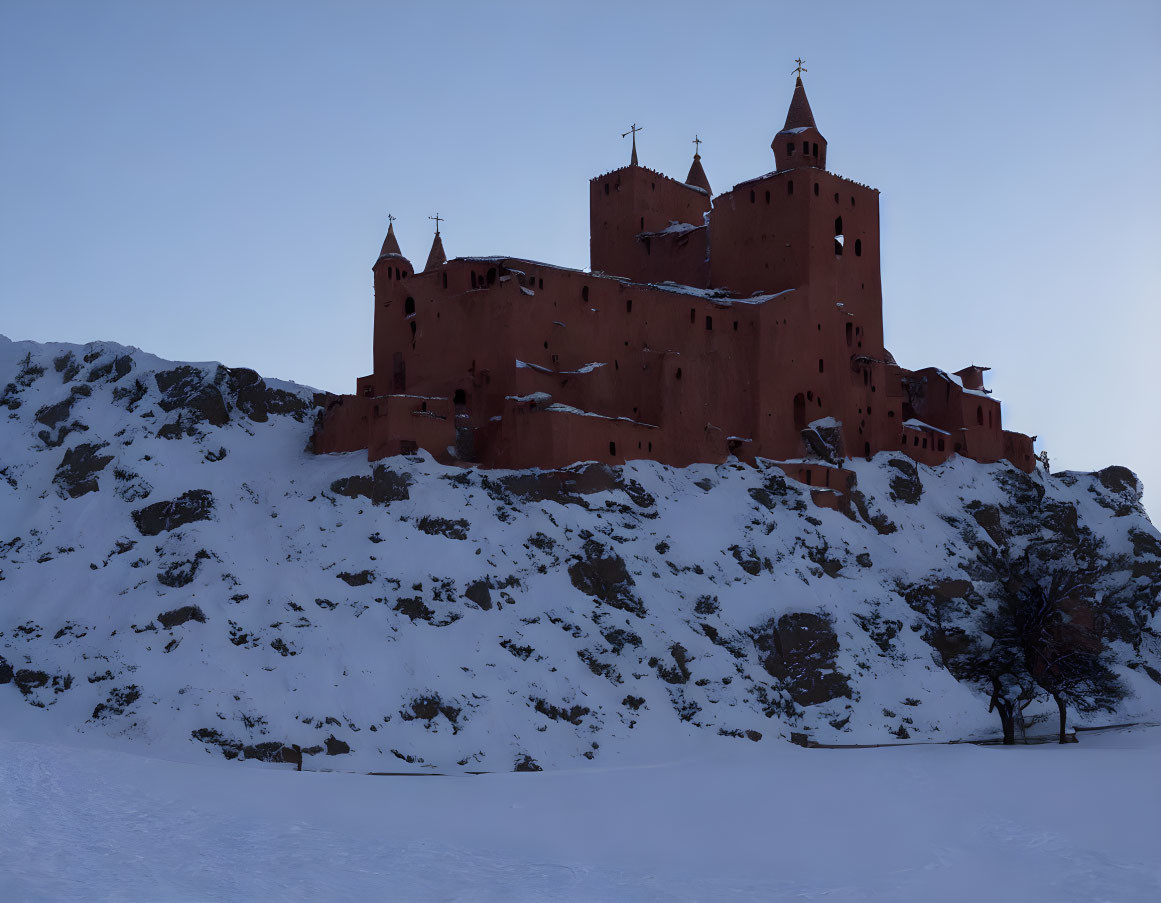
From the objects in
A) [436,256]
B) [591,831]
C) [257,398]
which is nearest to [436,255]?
[436,256]

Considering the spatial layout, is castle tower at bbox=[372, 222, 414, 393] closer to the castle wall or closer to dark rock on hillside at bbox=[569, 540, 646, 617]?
the castle wall

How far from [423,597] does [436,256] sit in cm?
2692

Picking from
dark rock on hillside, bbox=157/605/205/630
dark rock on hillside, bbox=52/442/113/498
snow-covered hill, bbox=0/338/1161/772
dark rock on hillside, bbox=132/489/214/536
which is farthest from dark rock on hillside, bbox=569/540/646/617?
dark rock on hillside, bbox=52/442/113/498

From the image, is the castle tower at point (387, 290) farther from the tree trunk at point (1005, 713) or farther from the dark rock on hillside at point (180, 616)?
the tree trunk at point (1005, 713)

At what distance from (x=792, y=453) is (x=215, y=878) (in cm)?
4559

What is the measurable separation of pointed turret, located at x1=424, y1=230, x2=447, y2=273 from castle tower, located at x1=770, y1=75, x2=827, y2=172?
19.7m

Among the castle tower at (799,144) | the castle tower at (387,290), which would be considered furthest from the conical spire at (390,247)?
the castle tower at (799,144)

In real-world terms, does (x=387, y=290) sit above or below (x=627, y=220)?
below

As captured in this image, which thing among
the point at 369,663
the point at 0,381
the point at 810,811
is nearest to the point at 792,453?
the point at 369,663

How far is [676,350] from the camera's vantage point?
63.8 meters

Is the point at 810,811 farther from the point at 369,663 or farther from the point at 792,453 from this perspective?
the point at 792,453

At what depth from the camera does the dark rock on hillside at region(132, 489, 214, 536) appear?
52.7m

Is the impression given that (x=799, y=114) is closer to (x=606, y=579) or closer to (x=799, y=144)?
(x=799, y=144)

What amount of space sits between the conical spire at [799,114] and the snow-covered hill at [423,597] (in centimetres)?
2017
